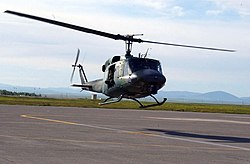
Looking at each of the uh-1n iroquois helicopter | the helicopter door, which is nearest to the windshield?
the uh-1n iroquois helicopter

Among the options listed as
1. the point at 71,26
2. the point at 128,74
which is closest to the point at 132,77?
the point at 128,74

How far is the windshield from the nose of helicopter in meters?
0.97

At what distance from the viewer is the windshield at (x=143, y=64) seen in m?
31.5

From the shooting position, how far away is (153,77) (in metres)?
29.5

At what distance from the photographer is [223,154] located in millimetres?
19109

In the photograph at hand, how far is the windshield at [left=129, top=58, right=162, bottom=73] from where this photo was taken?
31.5 metres

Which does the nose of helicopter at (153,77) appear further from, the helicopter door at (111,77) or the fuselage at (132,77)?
the helicopter door at (111,77)

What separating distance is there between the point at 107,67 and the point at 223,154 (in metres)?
17.5

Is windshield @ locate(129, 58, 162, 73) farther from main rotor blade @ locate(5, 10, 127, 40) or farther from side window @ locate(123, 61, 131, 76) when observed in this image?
main rotor blade @ locate(5, 10, 127, 40)

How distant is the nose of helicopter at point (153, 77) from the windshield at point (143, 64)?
0.97 meters

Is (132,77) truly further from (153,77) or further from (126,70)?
(153,77)

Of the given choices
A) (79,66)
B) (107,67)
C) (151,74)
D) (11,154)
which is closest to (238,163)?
(11,154)

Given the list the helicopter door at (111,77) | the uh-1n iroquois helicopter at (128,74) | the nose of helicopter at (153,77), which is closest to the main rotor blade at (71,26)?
the uh-1n iroquois helicopter at (128,74)

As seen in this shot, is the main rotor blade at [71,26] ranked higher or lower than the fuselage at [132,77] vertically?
Result: higher
